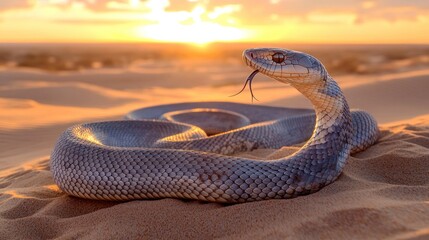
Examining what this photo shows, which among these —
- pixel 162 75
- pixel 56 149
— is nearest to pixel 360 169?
pixel 56 149

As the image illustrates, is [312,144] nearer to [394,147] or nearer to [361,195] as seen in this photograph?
[361,195]

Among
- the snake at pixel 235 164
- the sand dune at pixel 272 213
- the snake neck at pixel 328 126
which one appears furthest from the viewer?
the snake neck at pixel 328 126

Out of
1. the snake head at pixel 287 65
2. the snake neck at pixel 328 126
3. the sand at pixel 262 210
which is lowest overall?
the sand at pixel 262 210

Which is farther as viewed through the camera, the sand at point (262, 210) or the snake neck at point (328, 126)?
the snake neck at point (328, 126)

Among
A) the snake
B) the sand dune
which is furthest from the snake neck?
the sand dune

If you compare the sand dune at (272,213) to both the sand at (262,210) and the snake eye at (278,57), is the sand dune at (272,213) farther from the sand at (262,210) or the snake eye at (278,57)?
the snake eye at (278,57)

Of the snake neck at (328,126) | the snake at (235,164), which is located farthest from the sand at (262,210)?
the snake neck at (328,126)

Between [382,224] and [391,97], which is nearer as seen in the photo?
[382,224]
